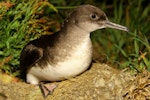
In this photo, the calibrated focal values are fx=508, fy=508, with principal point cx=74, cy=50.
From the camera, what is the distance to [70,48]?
14.4 ft

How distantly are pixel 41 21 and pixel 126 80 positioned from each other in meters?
1.08

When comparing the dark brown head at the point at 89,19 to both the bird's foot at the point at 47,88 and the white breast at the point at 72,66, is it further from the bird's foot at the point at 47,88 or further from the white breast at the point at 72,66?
the bird's foot at the point at 47,88

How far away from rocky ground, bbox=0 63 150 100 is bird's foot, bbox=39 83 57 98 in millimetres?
33

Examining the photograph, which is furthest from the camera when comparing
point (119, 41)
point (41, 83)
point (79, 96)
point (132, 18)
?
point (132, 18)

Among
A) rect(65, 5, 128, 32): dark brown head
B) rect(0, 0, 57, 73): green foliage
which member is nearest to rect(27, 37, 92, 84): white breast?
rect(65, 5, 128, 32): dark brown head

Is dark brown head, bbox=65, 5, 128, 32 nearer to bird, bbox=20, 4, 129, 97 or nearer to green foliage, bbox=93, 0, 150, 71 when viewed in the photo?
bird, bbox=20, 4, 129, 97

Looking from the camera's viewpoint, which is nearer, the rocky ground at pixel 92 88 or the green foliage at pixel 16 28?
the rocky ground at pixel 92 88

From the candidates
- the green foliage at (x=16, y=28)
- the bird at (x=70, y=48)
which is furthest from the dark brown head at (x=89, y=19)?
the green foliage at (x=16, y=28)

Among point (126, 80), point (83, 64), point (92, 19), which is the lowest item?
point (126, 80)

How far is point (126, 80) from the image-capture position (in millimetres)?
4691

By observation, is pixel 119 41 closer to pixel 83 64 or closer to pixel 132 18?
pixel 132 18

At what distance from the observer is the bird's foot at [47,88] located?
4494 mm

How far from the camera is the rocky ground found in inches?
175

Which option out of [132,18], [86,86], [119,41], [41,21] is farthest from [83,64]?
[132,18]
